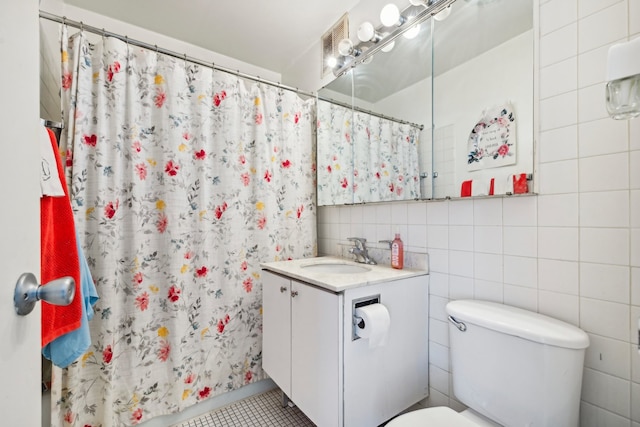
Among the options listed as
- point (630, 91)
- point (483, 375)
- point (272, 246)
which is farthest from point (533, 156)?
point (272, 246)

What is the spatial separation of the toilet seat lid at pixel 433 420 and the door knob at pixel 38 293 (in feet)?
3.25

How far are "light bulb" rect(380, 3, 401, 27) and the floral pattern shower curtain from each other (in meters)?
0.49

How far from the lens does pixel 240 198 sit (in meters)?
1.71

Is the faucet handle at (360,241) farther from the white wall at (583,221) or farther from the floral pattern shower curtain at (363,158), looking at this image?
the white wall at (583,221)

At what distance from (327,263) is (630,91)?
4.65ft

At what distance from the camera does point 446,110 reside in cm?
128

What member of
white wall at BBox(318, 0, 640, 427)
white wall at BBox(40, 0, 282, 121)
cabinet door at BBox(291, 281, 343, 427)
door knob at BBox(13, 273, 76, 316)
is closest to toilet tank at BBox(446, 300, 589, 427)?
white wall at BBox(318, 0, 640, 427)

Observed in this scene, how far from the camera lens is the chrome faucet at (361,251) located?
64.9 inches

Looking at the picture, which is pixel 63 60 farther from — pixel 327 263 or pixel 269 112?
pixel 327 263

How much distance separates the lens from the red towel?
35.7 inches

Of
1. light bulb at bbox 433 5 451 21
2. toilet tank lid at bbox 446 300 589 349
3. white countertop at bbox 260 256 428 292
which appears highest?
light bulb at bbox 433 5 451 21

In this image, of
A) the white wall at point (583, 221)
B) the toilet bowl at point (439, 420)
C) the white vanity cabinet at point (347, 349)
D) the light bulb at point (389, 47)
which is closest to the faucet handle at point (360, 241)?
the white vanity cabinet at point (347, 349)

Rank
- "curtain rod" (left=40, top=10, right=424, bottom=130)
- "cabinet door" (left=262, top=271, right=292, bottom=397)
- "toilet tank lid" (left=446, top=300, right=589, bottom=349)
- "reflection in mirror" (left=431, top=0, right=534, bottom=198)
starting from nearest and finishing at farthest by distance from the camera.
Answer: "toilet tank lid" (left=446, top=300, right=589, bottom=349), "reflection in mirror" (left=431, top=0, right=534, bottom=198), "curtain rod" (left=40, top=10, right=424, bottom=130), "cabinet door" (left=262, top=271, right=292, bottom=397)

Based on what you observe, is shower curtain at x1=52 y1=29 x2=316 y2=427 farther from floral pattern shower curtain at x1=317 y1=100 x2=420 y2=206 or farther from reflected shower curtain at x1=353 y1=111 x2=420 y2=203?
reflected shower curtain at x1=353 y1=111 x2=420 y2=203
